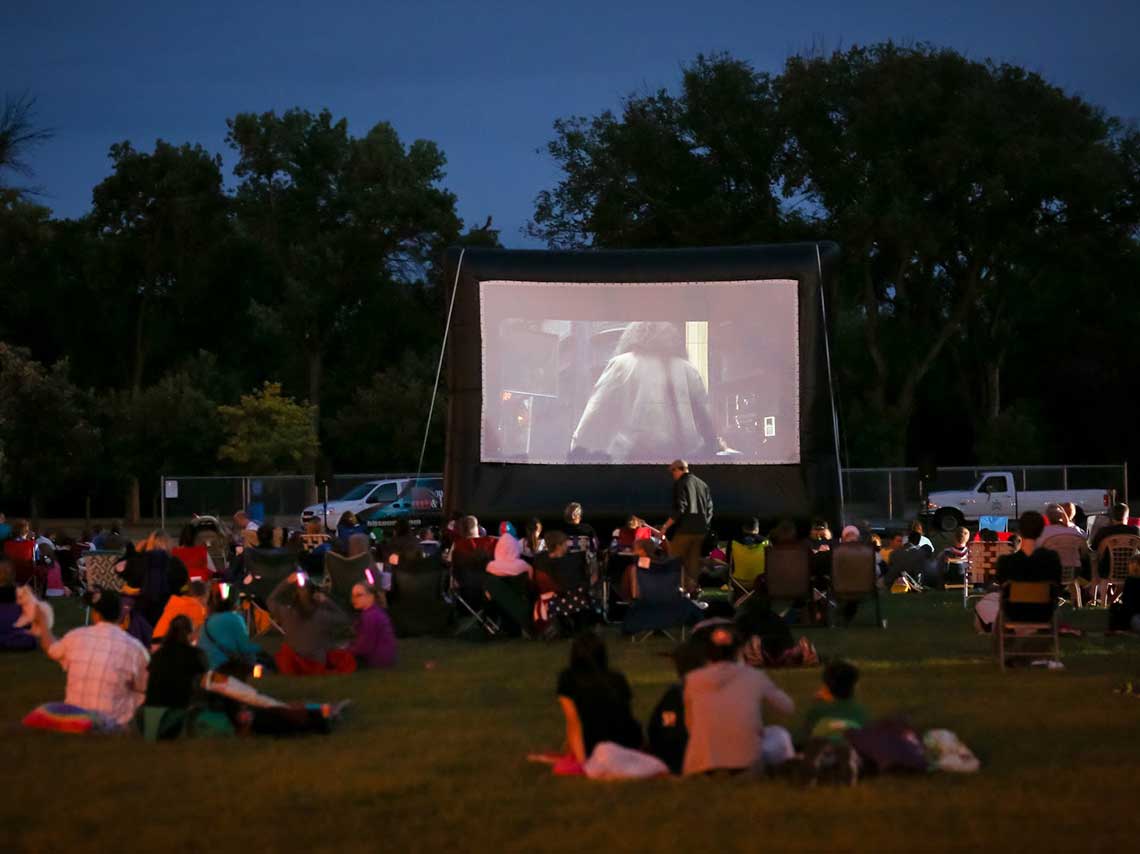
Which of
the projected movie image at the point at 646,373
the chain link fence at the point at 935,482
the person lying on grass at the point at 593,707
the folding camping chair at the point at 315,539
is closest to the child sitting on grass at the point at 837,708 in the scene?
the person lying on grass at the point at 593,707

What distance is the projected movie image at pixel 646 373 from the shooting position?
18.1 m

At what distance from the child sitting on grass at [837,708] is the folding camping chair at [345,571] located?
6.33 meters

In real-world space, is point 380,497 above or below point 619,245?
below

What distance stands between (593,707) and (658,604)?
5547 mm

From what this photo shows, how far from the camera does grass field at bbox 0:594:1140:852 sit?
545 cm

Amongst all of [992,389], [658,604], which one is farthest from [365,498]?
[992,389]

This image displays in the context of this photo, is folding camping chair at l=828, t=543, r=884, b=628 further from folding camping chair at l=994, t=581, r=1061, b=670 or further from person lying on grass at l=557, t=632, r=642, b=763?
person lying on grass at l=557, t=632, r=642, b=763

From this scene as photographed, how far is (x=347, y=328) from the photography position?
1751 inches

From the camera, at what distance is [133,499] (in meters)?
38.7

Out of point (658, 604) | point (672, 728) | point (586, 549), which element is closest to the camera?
point (672, 728)

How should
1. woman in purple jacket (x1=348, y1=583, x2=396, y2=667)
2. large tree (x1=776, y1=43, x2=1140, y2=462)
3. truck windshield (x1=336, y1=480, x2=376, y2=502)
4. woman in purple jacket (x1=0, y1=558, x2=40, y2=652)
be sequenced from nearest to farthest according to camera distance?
woman in purple jacket (x1=348, y1=583, x2=396, y2=667)
woman in purple jacket (x1=0, y1=558, x2=40, y2=652)
truck windshield (x1=336, y1=480, x2=376, y2=502)
large tree (x1=776, y1=43, x2=1140, y2=462)

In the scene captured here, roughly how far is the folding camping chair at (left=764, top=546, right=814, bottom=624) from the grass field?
332 centimetres

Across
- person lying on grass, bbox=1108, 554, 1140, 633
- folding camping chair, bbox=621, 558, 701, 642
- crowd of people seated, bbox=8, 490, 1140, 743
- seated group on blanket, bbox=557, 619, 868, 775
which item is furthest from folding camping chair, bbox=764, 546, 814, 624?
seated group on blanket, bbox=557, 619, 868, 775

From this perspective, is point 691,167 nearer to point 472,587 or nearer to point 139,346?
point 139,346
